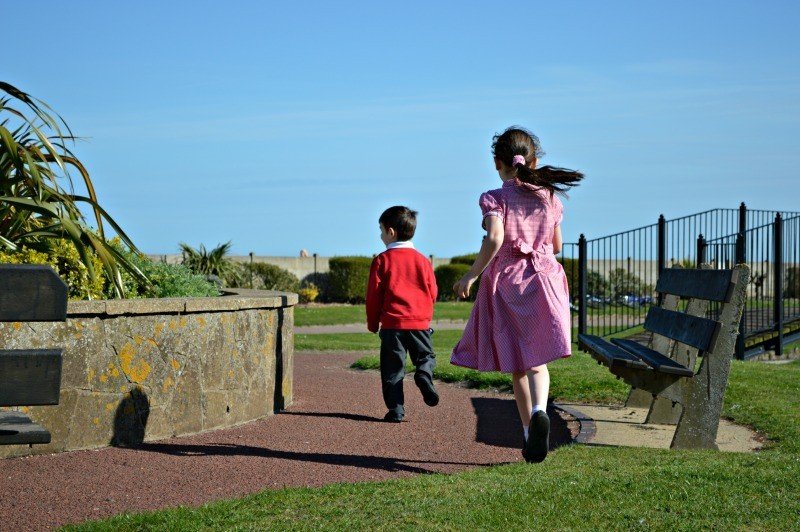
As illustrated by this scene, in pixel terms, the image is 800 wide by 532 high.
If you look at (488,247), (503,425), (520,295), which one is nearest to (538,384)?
(520,295)

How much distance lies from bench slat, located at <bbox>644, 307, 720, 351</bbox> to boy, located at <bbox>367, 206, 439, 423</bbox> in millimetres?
1806

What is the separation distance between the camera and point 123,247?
9.81 m

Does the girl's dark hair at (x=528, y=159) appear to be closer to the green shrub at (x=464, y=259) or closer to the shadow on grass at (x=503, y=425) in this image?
the shadow on grass at (x=503, y=425)

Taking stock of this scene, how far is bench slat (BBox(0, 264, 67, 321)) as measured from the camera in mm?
3043

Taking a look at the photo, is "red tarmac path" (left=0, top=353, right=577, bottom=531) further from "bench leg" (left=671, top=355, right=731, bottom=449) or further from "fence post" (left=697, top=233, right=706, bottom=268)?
"fence post" (left=697, top=233, right=706, bottom=268)

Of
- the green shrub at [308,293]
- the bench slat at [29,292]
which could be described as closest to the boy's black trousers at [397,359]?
the bench slat at [29,292]

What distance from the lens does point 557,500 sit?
4.74 m

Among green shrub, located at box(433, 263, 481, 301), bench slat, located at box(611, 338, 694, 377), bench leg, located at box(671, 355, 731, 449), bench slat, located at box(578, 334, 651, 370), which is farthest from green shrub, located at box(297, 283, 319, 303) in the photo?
bench leg, located at box(671, 355, 731, 449)

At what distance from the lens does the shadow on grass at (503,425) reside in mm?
6965

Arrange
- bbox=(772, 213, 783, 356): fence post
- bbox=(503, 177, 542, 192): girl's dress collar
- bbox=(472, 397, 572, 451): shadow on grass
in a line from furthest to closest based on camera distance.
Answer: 1. bbox=(772, 213, 783, 356): fence post
2. bbox=(472, 397, 572, 451): shadow on grass
3. bbox=(503, 177, 542, 192): girl's dress collar

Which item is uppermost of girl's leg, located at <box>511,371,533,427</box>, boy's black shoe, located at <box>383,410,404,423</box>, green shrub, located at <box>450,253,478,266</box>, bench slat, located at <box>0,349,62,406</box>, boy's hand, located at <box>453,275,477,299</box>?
green shrub, located at <box>450,253,478,266</box>

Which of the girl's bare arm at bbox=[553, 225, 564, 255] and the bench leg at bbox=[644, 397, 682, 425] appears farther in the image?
the bench leg at bbox=[644, 397, 682, 425]

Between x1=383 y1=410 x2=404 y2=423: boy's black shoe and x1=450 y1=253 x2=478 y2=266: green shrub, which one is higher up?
x1=450 y1=253 x2=478 y2=266: green shrub

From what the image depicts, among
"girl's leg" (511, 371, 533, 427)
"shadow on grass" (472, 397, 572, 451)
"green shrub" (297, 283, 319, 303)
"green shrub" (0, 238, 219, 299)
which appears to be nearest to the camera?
"girl's leg" (511, 371, 533, 427)
